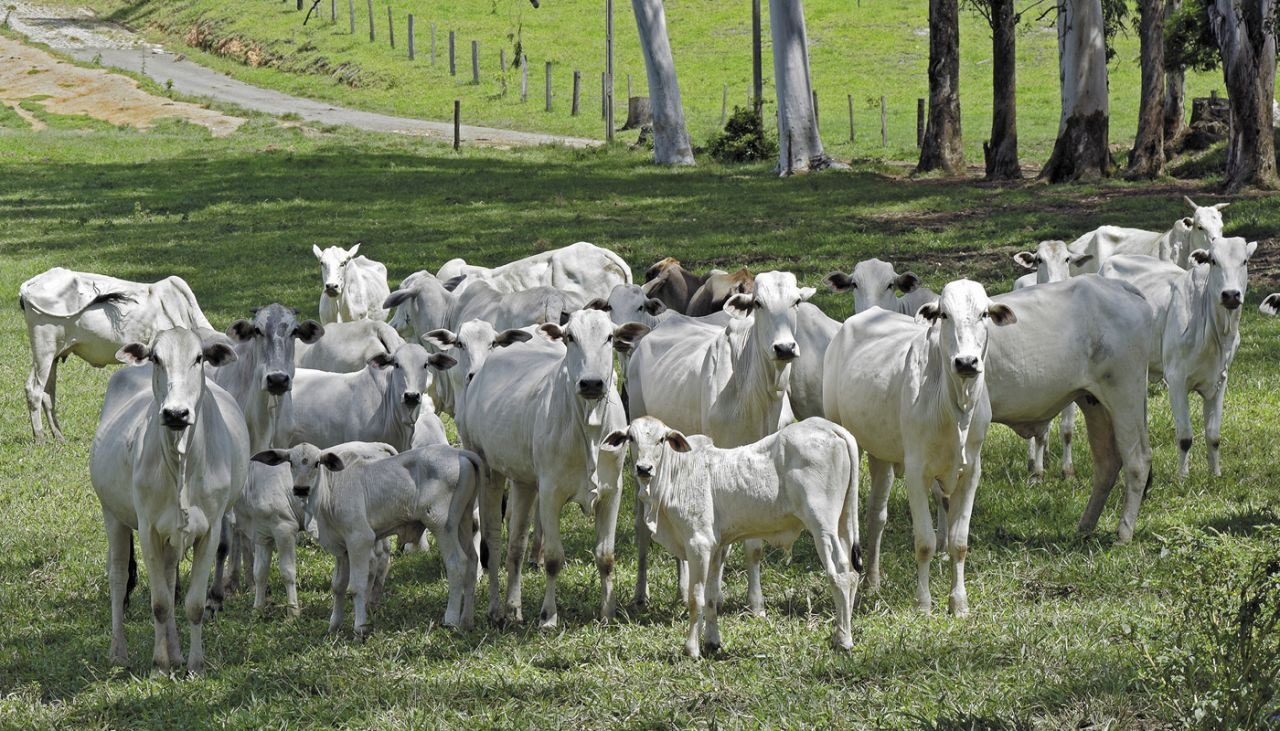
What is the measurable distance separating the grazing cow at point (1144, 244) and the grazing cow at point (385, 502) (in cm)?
770

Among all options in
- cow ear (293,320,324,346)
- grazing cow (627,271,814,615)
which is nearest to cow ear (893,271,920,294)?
grazing cow (627,271,814,615)

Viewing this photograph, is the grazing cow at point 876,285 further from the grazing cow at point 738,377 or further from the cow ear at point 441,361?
the cow ear at point 441,361

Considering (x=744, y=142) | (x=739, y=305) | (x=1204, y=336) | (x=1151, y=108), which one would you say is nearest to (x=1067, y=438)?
(x=1204, y=336)

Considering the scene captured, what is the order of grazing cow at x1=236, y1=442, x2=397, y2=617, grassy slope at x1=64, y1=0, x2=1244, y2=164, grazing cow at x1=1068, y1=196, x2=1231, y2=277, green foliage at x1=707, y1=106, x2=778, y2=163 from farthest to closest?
1. grassy slope at x1=64, y1=0, x2=1244, y2=164
2. green foliage at x1=707, y1=106, x2=778, y2=163
3. grazing cow at x1=1068, y1=196, x2=1231, y2=277
4. grazing cow at x1=236, y1=442, x2=397, y2=617

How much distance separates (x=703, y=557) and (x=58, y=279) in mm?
10248

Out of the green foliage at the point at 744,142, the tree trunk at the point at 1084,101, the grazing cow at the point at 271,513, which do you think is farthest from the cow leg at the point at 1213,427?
the green foliage at the point at 744,142

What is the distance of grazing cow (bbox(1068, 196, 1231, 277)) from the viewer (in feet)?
47.1

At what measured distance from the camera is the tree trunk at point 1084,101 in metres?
27.5

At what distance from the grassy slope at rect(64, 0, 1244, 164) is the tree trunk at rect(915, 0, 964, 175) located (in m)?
6.93

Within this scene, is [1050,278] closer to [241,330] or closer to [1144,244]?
[1144,244]

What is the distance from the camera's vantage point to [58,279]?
A: 614 inches

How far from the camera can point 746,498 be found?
8.12 metres

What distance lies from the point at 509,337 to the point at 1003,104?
2206 centimetres

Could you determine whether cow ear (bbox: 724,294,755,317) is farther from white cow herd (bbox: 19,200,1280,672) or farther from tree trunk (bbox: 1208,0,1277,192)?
tree trunk (bbox: 1208,0,1277,192)
